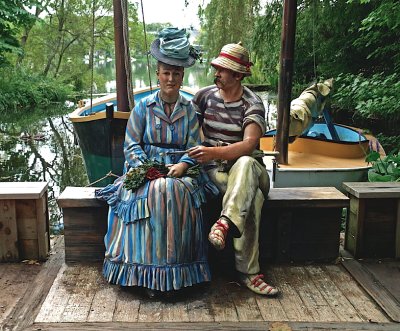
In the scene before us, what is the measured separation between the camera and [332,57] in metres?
11.5

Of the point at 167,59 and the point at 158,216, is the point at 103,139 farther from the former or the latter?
the point at 158,216

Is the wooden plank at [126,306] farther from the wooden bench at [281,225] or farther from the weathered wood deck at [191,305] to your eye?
the wooden bench at [281,225]

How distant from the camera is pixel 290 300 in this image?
2.80 metres

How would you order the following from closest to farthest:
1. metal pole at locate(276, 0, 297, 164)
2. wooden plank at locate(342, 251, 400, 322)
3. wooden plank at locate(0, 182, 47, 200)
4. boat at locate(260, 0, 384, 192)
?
1. wooden plank at locate(342, 251, 400, 322)
2. wooden plank at locate(0, 182, 47, 200)
3. metal pole at locate(276, 0, 297, 164)
4. boat at locate(260, 0, 384, 192)

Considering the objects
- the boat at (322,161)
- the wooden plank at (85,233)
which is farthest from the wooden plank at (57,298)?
the boat at (322,161)

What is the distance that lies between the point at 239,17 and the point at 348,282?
6.19 meters

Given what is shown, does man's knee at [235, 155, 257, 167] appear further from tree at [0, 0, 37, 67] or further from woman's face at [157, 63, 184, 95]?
tree at [0, 0, 37, 67]

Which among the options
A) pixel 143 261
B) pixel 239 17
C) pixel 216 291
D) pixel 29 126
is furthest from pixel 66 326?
pixel 29 126

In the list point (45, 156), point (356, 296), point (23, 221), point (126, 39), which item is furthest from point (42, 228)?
point (45, 156)

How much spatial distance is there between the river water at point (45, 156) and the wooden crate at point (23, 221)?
255 centimetres

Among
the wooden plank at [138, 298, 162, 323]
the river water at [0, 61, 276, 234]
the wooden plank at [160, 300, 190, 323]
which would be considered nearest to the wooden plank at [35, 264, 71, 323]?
the wooden plank at [138, 298, 162, 323]

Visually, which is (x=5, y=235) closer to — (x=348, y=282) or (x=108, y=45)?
(x=348, y=282)

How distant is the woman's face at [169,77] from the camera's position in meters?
2.96

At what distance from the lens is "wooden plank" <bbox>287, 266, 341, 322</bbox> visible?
2629 mm
